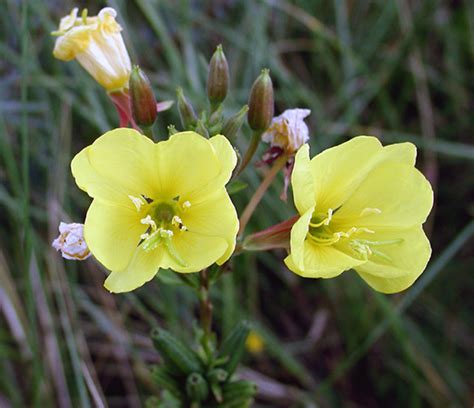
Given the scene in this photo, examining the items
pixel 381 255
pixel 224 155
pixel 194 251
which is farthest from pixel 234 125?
pixel 381 255

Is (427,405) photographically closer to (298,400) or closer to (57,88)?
(298,400)

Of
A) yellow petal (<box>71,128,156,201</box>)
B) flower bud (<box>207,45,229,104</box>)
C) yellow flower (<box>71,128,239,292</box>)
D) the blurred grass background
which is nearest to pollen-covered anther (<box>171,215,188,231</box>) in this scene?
yellow flower (<box>71,128,239,292</box>)

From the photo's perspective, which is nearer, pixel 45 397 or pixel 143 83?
pixel 143 83

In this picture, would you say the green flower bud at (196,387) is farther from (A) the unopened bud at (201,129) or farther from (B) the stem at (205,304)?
(A) the unopened bud at (201,129)

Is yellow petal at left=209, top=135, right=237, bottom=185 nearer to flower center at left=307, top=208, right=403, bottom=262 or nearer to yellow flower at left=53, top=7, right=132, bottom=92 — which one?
flower center at left=307, top=208, right=403, bottom=262

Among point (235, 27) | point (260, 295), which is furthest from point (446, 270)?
point (235, 27)

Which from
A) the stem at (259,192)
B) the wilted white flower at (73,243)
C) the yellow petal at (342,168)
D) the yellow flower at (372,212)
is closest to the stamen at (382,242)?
the yellow flower at (372,212)
